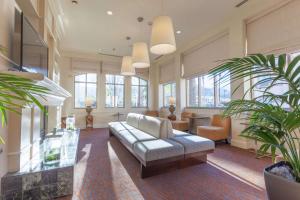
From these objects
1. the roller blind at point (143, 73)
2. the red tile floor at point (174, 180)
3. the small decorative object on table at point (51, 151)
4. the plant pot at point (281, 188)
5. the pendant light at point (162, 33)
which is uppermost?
the roller blind at point (143, 73)

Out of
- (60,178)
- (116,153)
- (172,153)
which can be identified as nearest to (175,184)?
(172,153)

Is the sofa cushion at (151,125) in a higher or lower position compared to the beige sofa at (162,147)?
higher

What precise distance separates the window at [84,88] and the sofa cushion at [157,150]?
17.5 ft

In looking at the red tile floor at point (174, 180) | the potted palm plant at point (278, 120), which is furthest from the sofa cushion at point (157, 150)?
the potted palm plant at point (278, 120)

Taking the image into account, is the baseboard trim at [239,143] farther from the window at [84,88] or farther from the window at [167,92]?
the window at [84,88]

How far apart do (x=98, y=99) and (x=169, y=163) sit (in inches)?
220

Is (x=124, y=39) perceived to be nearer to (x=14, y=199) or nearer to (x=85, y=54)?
(x=85, y=54)

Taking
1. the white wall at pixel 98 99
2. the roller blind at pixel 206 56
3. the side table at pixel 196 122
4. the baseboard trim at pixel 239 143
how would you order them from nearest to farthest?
the baseboard trim at pixel 239 143, the roller blind at pixel 206 56, the side table at pixel 196 122, the white wall at pixel 98 99

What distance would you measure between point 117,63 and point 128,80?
98 cm

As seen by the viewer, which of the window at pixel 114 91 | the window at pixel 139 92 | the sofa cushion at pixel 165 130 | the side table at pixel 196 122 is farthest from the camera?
the window at pixel 139 92

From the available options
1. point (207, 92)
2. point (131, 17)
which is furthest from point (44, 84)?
point (207, 92)

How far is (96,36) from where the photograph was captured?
17.7 ft

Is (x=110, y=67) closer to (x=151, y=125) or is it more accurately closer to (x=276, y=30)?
(x=151, y=125)

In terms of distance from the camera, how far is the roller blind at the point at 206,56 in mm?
4587
